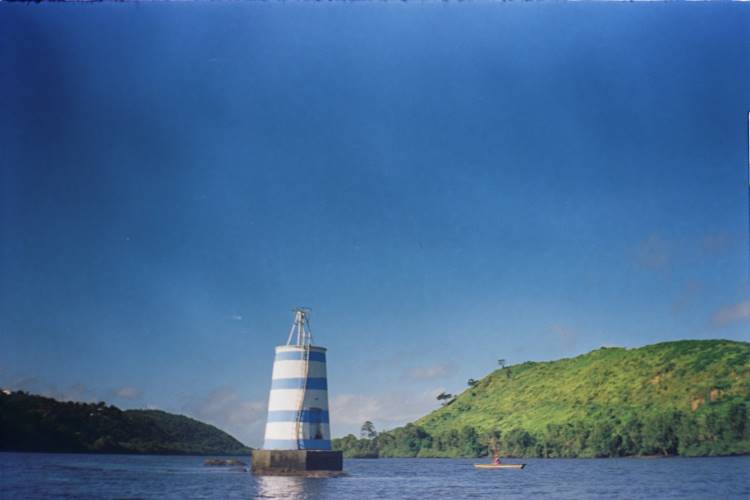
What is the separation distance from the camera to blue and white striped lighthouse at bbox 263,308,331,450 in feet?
128

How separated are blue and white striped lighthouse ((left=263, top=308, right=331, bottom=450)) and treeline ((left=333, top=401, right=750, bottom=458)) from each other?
257 ft

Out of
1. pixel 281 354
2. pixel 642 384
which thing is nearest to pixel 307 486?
pixel 281 354

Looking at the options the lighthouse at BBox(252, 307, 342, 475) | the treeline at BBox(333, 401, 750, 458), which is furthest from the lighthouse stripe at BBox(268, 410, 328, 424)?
the treeline at BBox(333, 401, 750, 458)

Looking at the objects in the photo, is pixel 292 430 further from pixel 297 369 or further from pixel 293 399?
pixel 297 369

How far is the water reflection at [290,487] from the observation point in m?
33.9

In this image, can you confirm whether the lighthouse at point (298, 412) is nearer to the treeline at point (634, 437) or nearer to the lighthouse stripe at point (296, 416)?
the lighthouse stripe at point (296, 416)

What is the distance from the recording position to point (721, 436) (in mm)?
104312

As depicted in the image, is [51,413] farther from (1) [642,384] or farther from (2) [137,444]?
(1) [642,384]

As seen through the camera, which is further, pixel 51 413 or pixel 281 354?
pixel 51 413

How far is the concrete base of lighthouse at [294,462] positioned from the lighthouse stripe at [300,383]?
305cm

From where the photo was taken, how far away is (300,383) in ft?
128

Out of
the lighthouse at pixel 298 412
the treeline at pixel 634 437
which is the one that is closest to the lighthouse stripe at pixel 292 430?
the lighthouse at pixel 298 412

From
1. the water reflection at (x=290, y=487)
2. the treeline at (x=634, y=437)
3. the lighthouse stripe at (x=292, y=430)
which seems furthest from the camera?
the treeline at (x=634, y=437)

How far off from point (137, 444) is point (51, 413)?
25872mm
